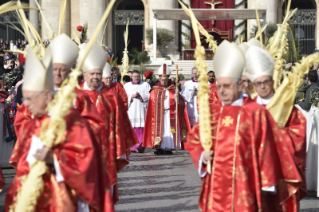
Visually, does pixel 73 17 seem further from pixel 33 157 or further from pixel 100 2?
pixel 33 157

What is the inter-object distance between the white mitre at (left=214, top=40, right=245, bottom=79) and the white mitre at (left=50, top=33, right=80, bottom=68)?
4.94 feet

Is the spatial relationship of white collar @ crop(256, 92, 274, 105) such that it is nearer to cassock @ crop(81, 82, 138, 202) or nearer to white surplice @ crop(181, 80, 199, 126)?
cassock @ crop(81, 82, 138, 202)

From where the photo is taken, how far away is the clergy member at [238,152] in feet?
16.4

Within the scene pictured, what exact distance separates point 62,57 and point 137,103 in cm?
871

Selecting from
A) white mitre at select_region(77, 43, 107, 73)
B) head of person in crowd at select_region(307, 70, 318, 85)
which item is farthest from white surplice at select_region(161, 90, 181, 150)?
white mitre at select_region(77, 43, 107, 73)

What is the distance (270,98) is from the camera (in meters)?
5.95

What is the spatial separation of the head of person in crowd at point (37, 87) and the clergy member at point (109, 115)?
6.91 ft

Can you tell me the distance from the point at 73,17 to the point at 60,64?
28.6 meters

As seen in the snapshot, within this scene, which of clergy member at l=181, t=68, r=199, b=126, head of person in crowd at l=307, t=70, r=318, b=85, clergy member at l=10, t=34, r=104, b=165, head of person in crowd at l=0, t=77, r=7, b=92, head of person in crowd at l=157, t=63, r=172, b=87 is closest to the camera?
clergy member at l=10, t=34, r=104, b=165

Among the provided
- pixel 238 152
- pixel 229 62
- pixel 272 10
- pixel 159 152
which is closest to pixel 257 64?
pixel 229 62

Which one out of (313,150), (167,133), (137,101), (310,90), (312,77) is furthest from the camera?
(137,101)

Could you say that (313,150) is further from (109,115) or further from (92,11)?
(92,11)

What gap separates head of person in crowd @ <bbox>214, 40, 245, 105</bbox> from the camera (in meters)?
5.07

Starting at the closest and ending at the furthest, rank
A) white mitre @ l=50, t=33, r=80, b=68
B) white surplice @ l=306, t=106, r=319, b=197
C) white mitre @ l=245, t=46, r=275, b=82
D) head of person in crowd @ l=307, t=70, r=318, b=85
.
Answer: white mitre @ l=245, t=46, r=275, b=82 < white mitre @ l=50, t=33, r=80, b=68 < white surplice @ l=306, t=106, r=319, b=197 < head of person in crowd @ l=307, t=70, r=318, b=85
